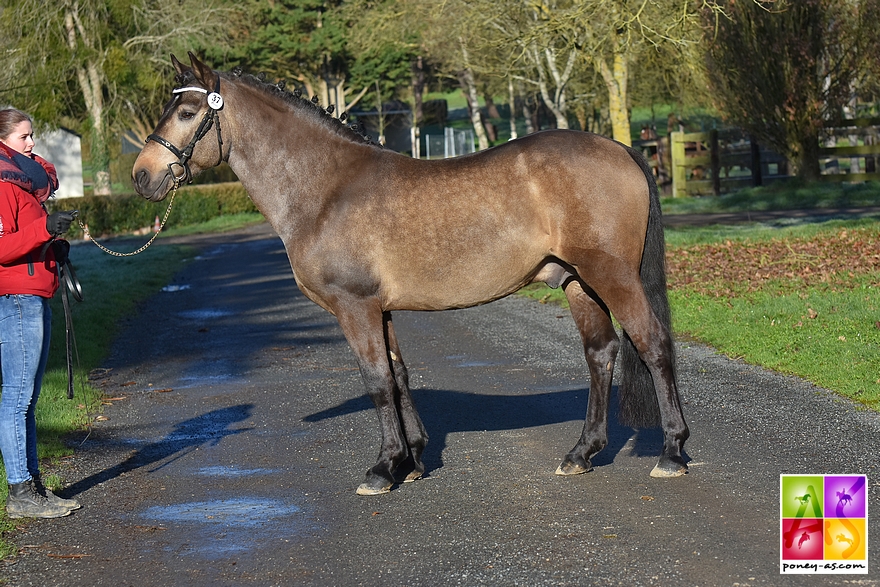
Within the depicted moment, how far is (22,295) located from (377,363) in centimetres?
203

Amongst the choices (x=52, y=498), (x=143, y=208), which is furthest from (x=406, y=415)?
(x=143, y=208)

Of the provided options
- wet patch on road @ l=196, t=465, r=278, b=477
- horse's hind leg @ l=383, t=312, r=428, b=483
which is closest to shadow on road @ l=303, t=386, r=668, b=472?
horse's hind leg @ l=383, t=312, r=428, b=483

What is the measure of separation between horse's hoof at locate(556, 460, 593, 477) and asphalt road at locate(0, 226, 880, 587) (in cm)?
8

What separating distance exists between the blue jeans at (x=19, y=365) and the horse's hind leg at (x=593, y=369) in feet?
10.1

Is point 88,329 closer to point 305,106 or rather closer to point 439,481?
point 305,106

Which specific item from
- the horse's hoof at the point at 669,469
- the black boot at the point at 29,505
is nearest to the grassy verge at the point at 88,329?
the black boot at the point at 29,505

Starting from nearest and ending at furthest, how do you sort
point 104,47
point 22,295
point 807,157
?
point 22,295, point 807,157, point 104,47

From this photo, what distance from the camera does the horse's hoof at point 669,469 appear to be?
19.0ft

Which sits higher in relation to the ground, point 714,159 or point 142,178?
point 142,178

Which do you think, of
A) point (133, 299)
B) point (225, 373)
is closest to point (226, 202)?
point (133, 299)

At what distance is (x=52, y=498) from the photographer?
5.75 metres

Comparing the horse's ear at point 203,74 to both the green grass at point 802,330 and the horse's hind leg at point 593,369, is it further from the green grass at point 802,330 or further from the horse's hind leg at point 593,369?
the green grass at point 802,330

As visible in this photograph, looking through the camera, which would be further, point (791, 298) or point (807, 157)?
point (807, 157)
